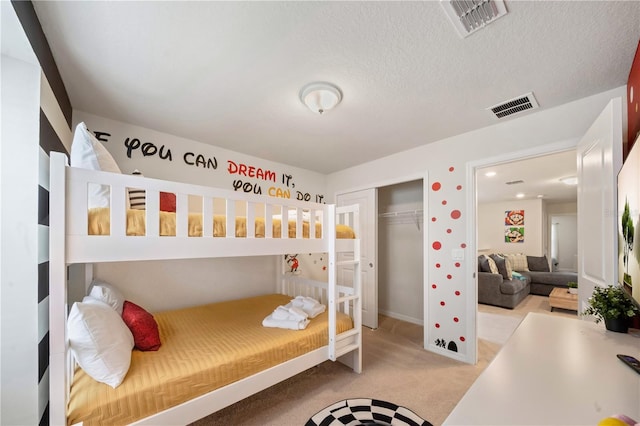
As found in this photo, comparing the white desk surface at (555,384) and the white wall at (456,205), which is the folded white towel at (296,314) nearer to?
the white desk surface at (555,384)

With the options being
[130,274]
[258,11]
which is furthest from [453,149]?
[130,274]

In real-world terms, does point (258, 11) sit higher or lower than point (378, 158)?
higher

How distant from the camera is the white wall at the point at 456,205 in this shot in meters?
2.22

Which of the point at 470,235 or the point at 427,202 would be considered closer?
the point at 470,235

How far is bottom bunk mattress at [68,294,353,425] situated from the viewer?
115 cm

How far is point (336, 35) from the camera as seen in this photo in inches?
54.0

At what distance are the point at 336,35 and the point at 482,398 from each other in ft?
5.48

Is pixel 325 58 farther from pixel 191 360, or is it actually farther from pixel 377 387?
pixel 377 387

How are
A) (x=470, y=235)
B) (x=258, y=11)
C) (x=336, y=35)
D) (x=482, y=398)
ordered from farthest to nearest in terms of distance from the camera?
(x=470, y=235)
(x=336, y=35)
(x=258, y=11)
(x=482, y=398)

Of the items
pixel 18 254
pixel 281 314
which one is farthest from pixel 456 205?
pixel 18 254

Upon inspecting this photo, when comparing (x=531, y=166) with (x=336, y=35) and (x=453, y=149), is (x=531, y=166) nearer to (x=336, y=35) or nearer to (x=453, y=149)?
(x=453, y=149)

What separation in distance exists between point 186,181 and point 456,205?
2882 millimetres

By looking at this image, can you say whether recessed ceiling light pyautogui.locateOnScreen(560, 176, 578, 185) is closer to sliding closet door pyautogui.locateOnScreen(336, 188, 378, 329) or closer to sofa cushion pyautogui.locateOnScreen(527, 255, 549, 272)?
sofa cushion pyautogui.locateOnScreen(527, 255, 549, 272)

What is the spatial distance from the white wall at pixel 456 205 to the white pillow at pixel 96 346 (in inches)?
107
